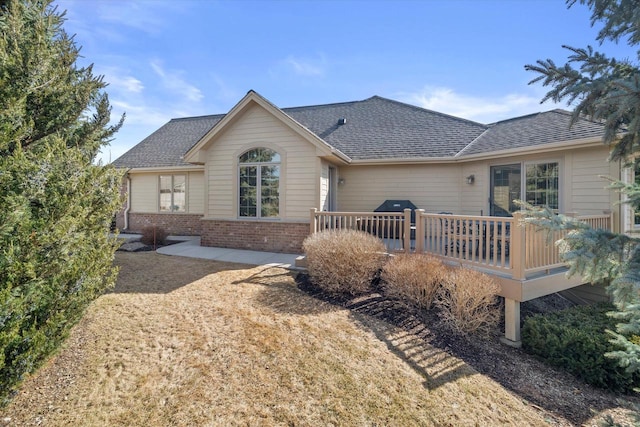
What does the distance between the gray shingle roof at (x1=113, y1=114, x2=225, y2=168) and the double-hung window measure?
0.73 meters

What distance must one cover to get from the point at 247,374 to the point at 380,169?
29.9ft

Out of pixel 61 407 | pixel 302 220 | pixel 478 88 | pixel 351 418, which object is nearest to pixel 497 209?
pixel 478 88

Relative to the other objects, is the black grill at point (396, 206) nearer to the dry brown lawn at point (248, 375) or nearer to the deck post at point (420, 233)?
the deck post at point (420, 233)

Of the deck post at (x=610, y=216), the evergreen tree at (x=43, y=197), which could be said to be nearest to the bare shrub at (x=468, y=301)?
the deck post at (x=610, y=216)

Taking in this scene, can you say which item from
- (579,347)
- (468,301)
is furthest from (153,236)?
(579,347)

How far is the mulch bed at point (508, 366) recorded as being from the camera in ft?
12.5

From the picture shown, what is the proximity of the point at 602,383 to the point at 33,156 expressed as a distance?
7.76 m

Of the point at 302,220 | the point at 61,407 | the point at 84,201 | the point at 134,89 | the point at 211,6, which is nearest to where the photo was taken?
the point at 61,407

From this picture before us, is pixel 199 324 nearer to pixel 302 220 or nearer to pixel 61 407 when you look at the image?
pixel 61 407

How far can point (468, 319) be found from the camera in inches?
196

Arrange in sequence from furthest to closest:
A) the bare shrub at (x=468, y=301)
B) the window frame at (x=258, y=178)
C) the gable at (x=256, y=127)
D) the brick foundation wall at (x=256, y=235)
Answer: the window frame at (x=258, y=178), the brick foundation wall at (x=256, y=235), the gable at (x=256, y=127), the bare shrub at (x=468, y=301)

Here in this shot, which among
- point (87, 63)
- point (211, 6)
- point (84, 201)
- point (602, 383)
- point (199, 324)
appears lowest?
point (602, 383)

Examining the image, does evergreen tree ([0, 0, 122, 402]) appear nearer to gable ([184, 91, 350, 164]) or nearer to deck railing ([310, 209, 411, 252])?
deck railing ([310, 209, 411, 252])

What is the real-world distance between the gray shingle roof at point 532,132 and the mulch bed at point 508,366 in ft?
19.4
